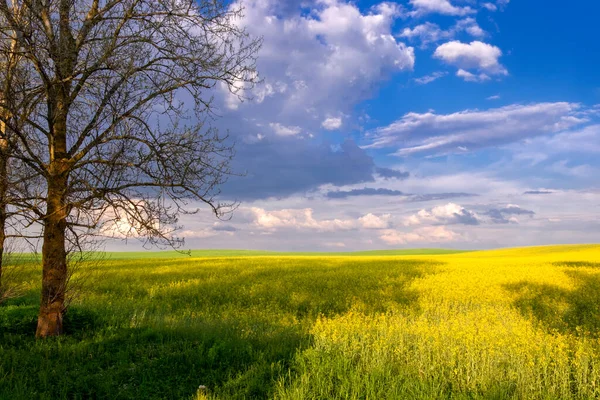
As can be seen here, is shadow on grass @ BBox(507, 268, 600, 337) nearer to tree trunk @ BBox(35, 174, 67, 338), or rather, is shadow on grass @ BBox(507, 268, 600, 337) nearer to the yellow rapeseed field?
the yellow rapeseed field

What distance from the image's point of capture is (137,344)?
9.02 m

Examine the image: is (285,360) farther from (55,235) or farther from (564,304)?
(564,304)

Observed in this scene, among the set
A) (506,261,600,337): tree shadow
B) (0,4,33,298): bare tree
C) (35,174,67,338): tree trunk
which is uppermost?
(0,4,33,298): bare tree

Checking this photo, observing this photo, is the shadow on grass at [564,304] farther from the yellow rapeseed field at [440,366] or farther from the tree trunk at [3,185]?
the tree trunk at [3,185]

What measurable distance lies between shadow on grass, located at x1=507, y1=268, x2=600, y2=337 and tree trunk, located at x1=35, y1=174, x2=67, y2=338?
13.4 meters

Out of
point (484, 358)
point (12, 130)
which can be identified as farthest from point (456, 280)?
point (12, 130)

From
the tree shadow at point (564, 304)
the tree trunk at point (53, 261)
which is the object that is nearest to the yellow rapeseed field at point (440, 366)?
the tree shadow at point (564, 304)

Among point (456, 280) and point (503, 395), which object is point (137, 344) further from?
point (456, 280)

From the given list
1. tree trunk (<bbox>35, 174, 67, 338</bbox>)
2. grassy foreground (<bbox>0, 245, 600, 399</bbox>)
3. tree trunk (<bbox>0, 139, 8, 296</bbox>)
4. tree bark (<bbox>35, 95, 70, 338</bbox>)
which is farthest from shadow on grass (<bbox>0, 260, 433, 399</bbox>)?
tree trunk (<bbox>0, 139, 8, 296</bbox>)

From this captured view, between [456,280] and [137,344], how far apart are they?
18.5 metres

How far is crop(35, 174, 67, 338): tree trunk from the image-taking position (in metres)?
9.02

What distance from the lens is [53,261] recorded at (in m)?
9.15

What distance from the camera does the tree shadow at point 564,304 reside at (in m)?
14.5

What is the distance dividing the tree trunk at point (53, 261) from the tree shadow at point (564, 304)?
44.1 feet
